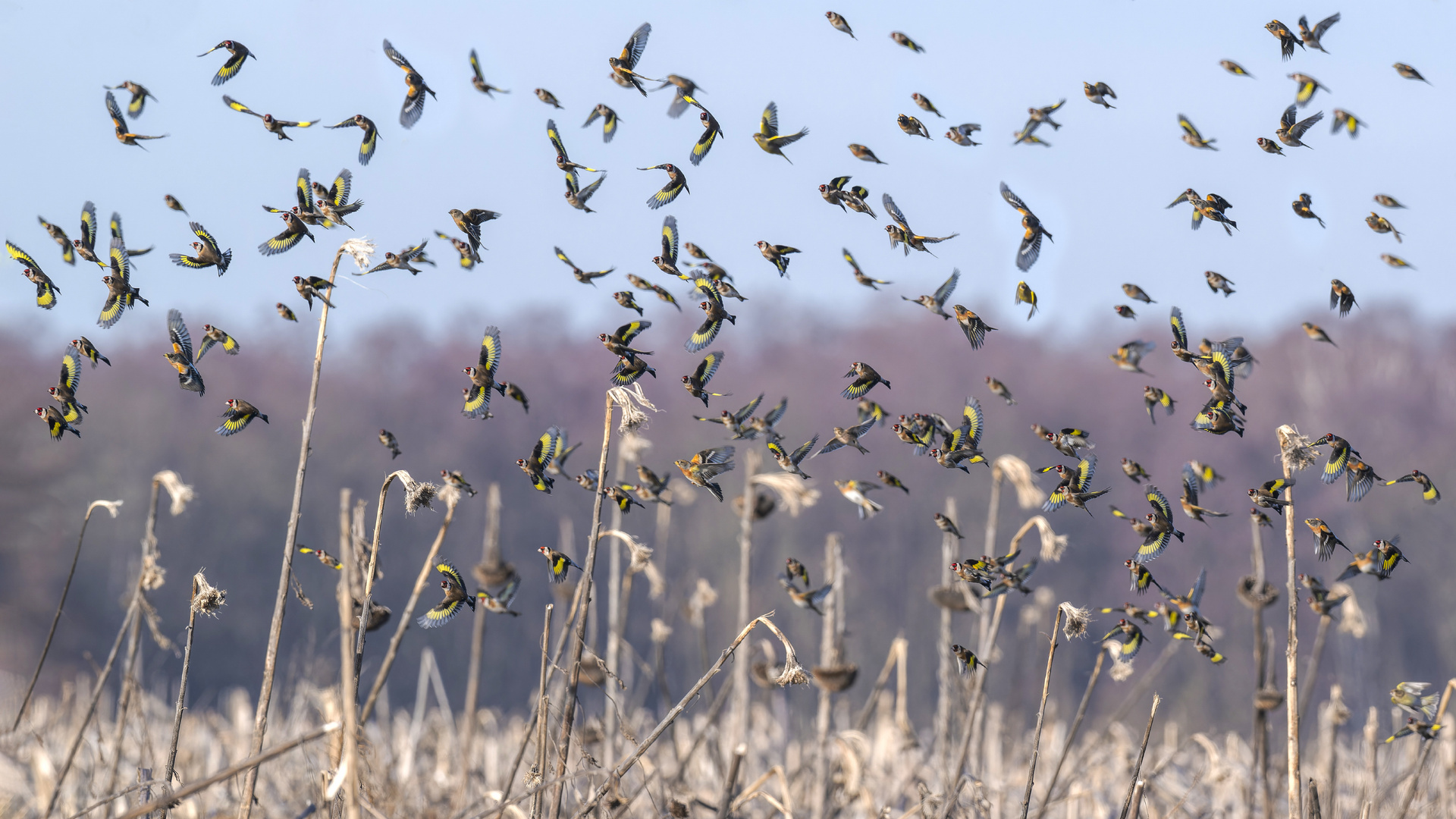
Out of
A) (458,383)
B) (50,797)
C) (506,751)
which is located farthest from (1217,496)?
(50,797)

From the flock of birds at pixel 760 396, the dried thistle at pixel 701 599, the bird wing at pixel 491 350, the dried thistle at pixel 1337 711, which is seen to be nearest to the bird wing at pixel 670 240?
the flock of birds at pixel 760 396

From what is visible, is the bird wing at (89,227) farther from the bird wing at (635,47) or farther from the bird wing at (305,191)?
the bird wing at (635,47)

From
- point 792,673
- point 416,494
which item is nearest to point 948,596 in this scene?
point 792,673

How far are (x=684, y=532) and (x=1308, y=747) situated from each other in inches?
893

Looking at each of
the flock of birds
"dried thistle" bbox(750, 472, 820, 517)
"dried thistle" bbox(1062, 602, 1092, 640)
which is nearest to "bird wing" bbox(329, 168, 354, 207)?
the flock of birds

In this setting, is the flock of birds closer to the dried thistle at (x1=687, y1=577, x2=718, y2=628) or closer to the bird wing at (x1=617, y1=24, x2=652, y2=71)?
the bird wing at (x1=617, y1=24, x2=652, y2=71)

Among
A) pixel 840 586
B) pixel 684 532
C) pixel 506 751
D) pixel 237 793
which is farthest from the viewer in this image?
pixel 684 532

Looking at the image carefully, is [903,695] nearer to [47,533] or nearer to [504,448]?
[47,533]

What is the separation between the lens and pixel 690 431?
3788 centimetres

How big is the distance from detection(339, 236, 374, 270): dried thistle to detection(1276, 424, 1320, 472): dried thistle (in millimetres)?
3021

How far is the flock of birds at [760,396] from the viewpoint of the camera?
12.6 ft

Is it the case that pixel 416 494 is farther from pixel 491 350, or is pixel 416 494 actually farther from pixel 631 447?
pixel 631 447

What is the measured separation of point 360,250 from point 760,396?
4.95 ft

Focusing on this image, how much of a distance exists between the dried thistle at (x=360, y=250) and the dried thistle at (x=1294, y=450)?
9.91 ft
